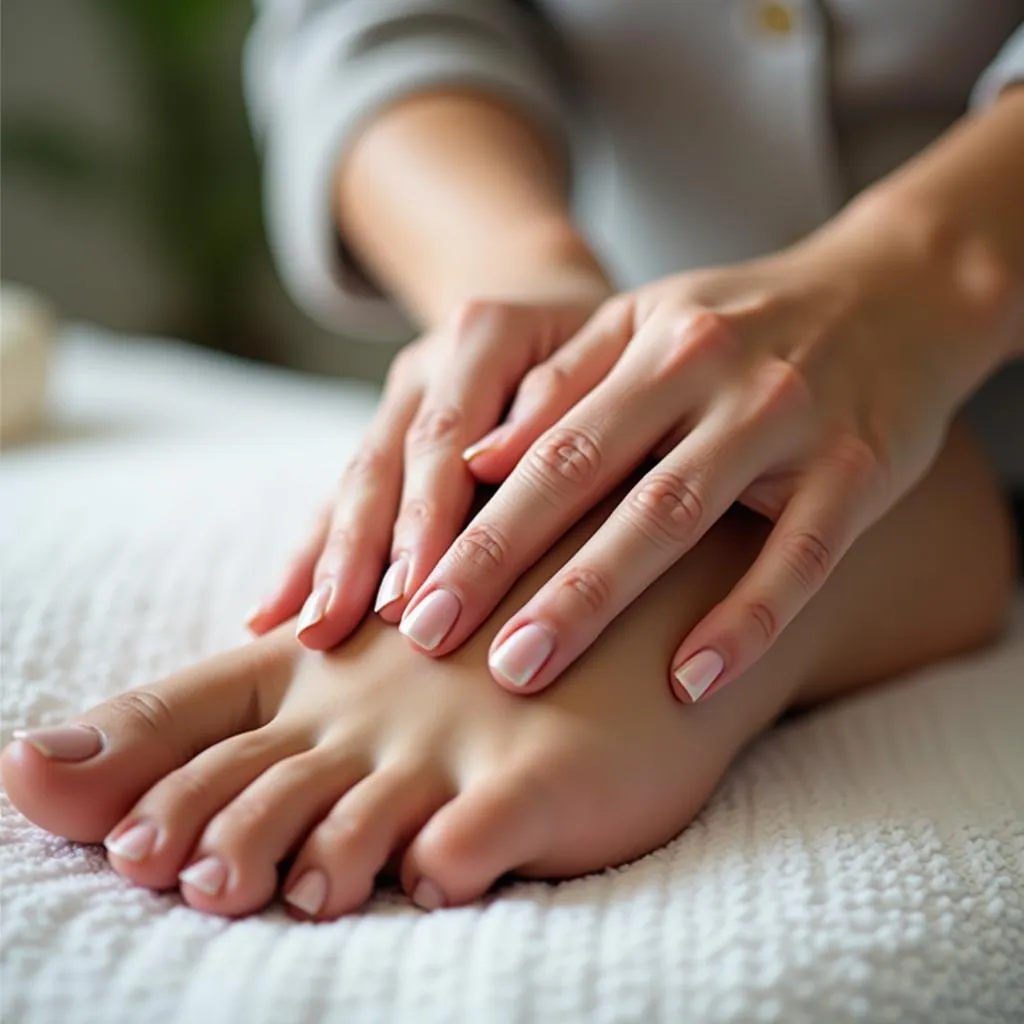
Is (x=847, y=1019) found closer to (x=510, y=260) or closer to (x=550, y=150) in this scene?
(x=510, y=260)

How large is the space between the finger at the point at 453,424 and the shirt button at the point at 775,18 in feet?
0.92

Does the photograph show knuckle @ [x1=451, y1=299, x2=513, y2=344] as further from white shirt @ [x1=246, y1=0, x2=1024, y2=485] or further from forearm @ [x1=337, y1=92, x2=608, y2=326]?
white shirt @ [x1=246, y1=0, x2=1024, y2=485]

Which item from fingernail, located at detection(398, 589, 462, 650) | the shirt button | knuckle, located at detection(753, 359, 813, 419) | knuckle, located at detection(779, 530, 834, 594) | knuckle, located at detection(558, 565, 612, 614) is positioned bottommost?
fingernail, located at detection(398, 589, 462, 650)

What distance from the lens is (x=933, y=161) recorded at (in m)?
0.63

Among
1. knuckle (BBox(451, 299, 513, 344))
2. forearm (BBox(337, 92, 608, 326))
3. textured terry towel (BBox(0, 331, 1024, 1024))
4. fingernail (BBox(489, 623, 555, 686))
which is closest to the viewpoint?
textured terry towel (BBox(0, 331, 1024, 1024))

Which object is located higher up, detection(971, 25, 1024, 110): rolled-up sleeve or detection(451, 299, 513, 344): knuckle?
detection(971, 25, 1024, 110): rolled-up sleeve

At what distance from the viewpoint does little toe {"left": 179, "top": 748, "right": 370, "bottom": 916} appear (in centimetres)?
38

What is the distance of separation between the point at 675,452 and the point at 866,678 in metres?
0.19

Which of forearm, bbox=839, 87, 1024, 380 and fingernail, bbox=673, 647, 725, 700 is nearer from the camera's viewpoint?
fingernail, bbox=673, 647, 725, 700

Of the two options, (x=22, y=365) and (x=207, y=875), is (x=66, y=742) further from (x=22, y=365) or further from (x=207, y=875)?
(x=22, y=365)

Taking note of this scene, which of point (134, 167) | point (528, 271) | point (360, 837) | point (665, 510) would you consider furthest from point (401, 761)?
point (134, 167)

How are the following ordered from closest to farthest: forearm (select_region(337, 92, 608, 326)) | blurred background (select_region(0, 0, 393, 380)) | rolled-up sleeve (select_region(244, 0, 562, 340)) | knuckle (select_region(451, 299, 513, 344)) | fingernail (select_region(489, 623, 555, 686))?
fingernail (select_region(489, 623, 555, 686)) → knuckle (select_region(451, 299, 513, 344)) → forearm (select_region(337, 92, 608, 326)) → rolled-up sleeve (select_region(244, 0, 562, 340)) → blurred background (select_region(0, 0, 393, 380))

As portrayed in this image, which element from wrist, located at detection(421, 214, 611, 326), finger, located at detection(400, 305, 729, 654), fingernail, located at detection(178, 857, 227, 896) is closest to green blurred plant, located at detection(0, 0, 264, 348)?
wrist, located at detection(421, 214, 611, 326)

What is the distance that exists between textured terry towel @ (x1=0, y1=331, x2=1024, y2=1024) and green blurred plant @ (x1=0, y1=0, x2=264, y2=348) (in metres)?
1.25
